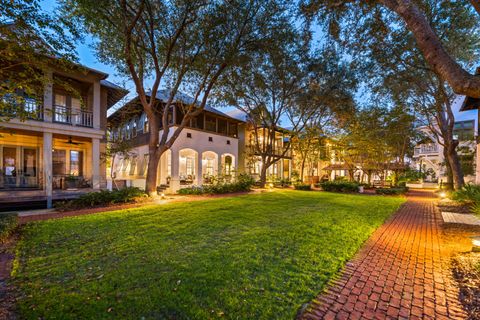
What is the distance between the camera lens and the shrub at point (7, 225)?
5.10 metres

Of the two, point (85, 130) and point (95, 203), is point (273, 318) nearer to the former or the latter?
point (95, 203)

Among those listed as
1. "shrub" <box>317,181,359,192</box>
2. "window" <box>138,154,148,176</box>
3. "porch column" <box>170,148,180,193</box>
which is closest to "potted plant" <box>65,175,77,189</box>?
"window" <box>138,154,148,176</box>

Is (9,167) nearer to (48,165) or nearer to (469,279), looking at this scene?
(48,165)

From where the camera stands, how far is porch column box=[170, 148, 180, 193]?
15.3 metres

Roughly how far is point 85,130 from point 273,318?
42.6ft

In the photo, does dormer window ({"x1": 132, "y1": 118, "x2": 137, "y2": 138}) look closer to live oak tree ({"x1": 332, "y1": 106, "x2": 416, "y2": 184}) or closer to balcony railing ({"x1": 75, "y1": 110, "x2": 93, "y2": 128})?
balcony railing ({"x1": 75, "y1": 110, "x2": 93, "y2": 128})

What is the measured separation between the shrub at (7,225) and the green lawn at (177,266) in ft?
1.18

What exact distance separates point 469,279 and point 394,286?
135 cm

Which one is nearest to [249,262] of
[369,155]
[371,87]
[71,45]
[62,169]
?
[71,45]

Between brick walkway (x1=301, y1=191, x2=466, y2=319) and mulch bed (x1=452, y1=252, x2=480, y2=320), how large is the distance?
0.10 metres

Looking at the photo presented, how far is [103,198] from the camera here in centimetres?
986

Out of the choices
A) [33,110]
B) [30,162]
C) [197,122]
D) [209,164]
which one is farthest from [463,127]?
[30,162]

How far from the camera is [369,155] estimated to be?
20.6 metres

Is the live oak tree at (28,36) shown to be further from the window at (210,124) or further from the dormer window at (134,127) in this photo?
the dormer window at (134,127)
